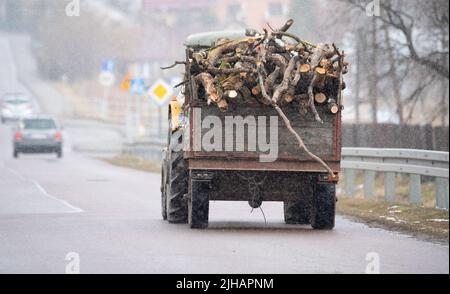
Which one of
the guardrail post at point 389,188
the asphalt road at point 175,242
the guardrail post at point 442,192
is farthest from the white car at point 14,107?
the guardrail post at point 442,192

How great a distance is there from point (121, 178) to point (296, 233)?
17.0m

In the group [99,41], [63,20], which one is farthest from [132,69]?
[63,20]

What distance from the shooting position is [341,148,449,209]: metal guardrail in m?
20.8

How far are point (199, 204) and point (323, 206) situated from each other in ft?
5.32

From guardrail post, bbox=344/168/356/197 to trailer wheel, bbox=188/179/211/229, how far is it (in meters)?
8.49

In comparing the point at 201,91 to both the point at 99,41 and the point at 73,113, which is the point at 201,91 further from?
the point at 99,41

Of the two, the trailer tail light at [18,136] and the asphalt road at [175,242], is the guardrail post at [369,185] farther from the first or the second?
the trailer tail light at [18,136]

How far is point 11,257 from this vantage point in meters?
14.0

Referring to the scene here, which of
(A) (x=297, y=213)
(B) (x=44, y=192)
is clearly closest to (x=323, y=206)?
(A) (x=297, y=213)

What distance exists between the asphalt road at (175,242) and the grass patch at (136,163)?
14474 millimetres

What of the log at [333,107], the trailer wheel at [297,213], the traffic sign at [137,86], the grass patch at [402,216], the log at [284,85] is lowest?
the grass patch at [402,216]

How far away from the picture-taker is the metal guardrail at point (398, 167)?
2078cm

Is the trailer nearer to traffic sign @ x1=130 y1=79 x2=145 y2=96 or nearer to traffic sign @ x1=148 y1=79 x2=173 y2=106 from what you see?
traffic sign @ x1=148 y1=79 x2=173 y2=106

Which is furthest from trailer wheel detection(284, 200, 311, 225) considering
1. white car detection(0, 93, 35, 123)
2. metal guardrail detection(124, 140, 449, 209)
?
white car detection(0, 93, 35, 123)
